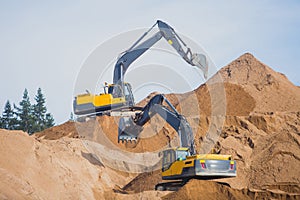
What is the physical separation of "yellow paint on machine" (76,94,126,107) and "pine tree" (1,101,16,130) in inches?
1130

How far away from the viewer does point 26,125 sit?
5041 cm

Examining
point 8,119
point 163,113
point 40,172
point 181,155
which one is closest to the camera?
point 40,172

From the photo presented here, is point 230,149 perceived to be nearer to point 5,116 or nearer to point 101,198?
point 101,198

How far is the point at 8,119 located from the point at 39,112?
15.2 feet

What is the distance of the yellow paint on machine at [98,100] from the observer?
22125 millimetres

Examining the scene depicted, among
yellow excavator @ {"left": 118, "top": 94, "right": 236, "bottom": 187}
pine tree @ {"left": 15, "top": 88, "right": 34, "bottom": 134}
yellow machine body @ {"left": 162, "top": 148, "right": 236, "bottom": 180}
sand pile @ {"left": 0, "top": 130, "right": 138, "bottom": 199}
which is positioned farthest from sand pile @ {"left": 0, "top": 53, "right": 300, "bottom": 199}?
pine tree @ {"left": 15, "top": 88, "right": 34, "bottom": 134}

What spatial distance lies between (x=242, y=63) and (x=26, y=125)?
24.6 m

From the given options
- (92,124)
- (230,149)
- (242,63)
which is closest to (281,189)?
(230,149)

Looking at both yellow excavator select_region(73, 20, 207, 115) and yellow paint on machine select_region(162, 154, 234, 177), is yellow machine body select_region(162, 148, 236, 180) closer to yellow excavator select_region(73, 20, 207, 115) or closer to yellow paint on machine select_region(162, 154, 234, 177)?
yellow paint on machine select_region(162, 154, 234, 177)

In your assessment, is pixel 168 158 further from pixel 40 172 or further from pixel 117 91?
pixel 40 172

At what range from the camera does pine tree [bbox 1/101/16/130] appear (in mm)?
48875

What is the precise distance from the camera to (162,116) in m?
20.8

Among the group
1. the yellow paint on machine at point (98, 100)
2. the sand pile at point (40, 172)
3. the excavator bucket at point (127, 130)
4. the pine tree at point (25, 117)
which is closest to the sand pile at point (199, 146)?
the sand pile at point (40, 172)

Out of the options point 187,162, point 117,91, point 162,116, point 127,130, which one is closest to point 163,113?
point 162,116
